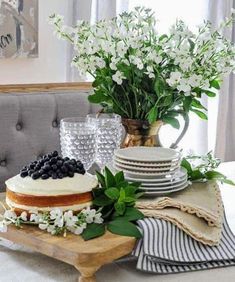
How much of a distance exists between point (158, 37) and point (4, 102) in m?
0.61

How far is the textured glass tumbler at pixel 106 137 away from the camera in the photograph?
146 centimetres

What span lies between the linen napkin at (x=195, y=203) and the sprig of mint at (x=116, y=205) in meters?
0.03

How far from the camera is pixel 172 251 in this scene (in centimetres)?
103

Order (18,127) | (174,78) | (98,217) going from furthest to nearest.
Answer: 1. (18,127)
2. (174,78)
3. (98,217)

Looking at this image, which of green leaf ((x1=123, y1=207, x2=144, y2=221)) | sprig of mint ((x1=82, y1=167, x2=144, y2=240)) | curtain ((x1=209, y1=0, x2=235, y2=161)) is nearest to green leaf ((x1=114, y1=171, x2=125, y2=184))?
sprig of mint ((x1=82, y1=167, x2=144, y2=240))

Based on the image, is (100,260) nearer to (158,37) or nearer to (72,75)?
(158,37)

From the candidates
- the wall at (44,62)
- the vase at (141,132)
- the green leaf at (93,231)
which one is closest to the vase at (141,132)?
the vase at (141,132)

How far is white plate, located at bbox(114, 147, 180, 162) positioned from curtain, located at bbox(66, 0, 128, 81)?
1735 millimetres

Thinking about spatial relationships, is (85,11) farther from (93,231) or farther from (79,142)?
(93,231)

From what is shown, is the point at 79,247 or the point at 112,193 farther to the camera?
the point at 112,193

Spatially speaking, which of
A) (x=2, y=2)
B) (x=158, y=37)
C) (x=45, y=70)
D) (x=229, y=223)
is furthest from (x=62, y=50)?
(x=229, y=223)

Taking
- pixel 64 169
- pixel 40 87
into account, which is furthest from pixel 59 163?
pixel 40 87

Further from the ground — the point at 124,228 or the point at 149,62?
the point at 149,62

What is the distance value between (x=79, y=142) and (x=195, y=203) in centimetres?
37
